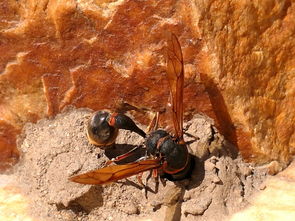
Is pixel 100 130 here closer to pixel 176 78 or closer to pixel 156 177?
pixel 156 177

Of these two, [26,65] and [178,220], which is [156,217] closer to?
[178,220]

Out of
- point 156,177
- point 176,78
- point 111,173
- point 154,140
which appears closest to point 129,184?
point 156,177

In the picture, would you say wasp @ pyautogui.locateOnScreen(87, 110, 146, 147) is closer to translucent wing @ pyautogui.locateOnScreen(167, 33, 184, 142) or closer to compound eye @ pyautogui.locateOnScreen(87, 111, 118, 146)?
compound eye @ pyautogui.locateOnScreen(87, 111, 118, 146)

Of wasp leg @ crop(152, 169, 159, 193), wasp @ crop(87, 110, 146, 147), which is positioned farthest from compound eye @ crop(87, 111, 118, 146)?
wasp leg @ crop(152, 169, 159, 193)

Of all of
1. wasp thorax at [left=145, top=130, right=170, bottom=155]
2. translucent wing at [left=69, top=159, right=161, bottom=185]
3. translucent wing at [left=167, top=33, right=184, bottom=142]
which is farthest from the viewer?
wasp thorax at [left=145, top=130, right=170, bottom=155]

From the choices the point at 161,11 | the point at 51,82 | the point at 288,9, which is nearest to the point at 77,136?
the point at 51,82

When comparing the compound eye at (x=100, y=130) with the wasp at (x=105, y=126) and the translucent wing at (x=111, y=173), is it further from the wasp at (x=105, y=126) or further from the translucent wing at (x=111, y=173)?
the translucent wing at (x=111, y=173)

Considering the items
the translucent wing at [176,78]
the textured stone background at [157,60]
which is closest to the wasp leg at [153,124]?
the textured stone background at [157,60]

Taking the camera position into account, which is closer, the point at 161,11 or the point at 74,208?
the point at 161,11
